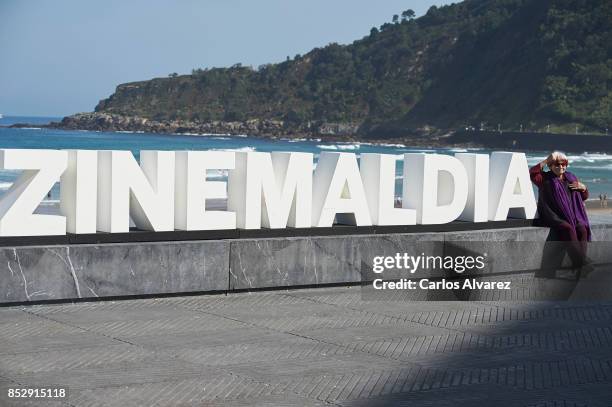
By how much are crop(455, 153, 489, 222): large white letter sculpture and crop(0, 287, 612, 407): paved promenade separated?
2142 mm

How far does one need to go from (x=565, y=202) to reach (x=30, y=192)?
563 cm

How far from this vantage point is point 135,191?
9.77 metres

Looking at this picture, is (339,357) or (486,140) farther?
(486,140)

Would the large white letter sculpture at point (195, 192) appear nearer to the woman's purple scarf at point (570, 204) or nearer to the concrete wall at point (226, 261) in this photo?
the concrete wall at point (226, 261)

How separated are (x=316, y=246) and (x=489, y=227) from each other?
2471 mm

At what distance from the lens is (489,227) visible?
39.2 ft

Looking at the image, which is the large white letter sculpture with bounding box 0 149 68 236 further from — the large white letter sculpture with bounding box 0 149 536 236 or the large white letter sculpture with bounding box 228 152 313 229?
the large white letter sculpture with bounding box 228 152 313 229

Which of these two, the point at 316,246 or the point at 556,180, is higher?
the point at 556,180

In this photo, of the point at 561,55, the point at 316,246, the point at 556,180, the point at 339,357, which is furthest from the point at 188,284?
the point at 561,55

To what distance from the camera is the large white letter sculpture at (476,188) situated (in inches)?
461

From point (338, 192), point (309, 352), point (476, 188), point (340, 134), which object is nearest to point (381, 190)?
point (338, 192)

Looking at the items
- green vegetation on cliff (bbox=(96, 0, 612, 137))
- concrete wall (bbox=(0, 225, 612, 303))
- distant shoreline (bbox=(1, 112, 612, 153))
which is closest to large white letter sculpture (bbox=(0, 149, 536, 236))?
concrete wall (bbox=(0, 225, 612, 303))

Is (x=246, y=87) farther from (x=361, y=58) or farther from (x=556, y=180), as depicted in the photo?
(x=556, y=180)

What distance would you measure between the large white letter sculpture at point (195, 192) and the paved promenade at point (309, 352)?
0.78 meters
